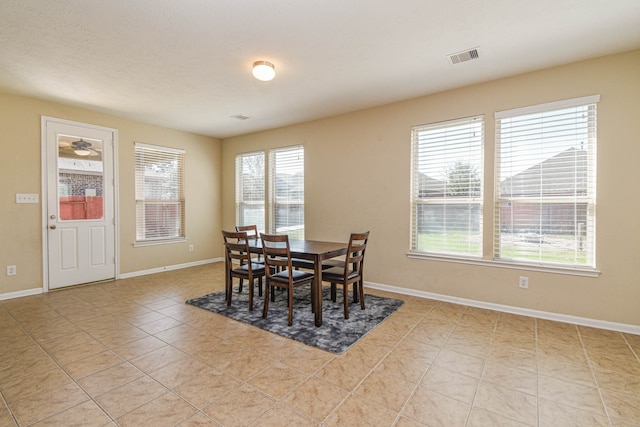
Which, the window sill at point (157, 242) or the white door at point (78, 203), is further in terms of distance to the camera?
the window sill at point (157, 242)

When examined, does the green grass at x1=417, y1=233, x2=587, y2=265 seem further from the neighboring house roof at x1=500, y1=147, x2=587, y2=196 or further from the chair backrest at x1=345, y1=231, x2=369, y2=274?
the chair backrest at x1=345, y1=231, x2=369, y2=274

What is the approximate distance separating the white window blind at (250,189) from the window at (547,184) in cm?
395

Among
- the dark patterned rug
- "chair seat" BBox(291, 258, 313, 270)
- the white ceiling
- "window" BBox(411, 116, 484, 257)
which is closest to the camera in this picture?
the white ceiling

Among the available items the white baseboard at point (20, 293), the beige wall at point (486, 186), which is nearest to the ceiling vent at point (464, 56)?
the beige wall at point (486, 186)

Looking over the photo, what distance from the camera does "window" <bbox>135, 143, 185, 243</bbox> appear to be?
5.18 metres

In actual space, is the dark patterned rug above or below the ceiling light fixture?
below

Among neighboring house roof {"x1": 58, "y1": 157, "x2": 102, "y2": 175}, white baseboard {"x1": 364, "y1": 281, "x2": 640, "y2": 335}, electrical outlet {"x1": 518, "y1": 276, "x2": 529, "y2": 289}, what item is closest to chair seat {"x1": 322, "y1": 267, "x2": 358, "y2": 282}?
white baseboard {"x1": 364, "y1": 281, "x2": 640, "y2": 335}

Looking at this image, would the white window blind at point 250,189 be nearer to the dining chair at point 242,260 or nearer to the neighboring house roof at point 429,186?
the dining chair at point 242,260

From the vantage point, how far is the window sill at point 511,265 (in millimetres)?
2963

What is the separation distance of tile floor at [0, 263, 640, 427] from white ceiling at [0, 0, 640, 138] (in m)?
2.61

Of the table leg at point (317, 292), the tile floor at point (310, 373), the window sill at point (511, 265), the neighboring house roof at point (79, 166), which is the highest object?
the neighboring house roof at point (79, 166)

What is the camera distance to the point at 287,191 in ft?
17.7

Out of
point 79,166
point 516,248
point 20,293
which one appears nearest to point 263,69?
point 516,248

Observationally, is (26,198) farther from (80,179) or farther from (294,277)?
(294,277)
